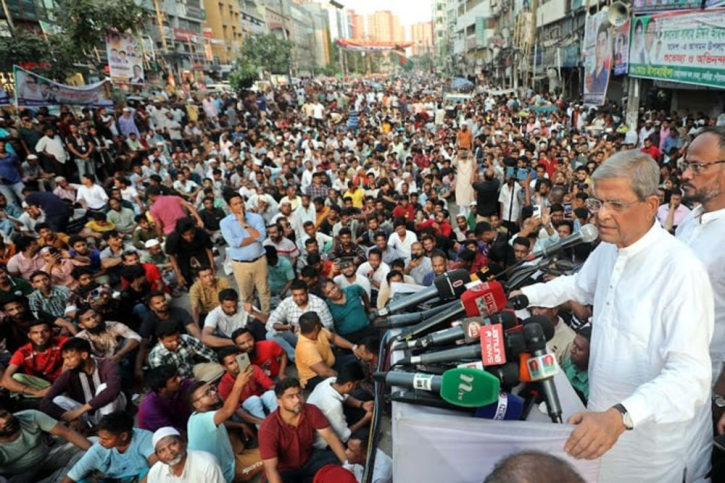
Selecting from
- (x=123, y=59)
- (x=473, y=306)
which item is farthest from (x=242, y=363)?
(x=123, y=59)

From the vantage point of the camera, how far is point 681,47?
32.2ft

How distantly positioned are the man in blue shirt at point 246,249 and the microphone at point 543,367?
460 centimetres

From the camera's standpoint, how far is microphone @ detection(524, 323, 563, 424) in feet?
4.50

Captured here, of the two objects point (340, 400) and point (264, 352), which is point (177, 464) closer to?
point (340, 400)

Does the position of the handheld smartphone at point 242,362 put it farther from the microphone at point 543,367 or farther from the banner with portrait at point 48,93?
the banner with portrait at point 48,93

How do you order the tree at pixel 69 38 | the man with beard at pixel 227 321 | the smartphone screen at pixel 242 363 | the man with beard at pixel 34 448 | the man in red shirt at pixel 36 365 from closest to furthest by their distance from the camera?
the smartphone screen at pixel 242 363 → the man with beard at pixel 34 448 → the man in red shirt at pixel 36 365 → the man with beard at pixel 227 321 → the tree at pixel 69 38

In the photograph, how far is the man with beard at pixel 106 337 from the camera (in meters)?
4.66

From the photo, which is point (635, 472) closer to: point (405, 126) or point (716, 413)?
point (716, 413)

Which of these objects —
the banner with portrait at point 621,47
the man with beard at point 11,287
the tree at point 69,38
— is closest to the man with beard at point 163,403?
the man with beard at point 11,287

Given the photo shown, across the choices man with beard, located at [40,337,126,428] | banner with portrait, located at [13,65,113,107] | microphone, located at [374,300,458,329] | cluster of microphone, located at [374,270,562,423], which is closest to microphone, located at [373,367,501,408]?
cluster of microphone, located at [374,270,562,423]

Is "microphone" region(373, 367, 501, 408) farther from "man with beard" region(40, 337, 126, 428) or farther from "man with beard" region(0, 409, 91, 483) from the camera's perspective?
"man with beard" region(40, 337, 126, 428)

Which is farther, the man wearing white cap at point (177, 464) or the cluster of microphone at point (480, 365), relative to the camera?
the man wearing white cap at point (177, 464)

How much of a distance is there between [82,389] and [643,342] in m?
4.50

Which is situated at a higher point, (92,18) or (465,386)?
(92,18)
